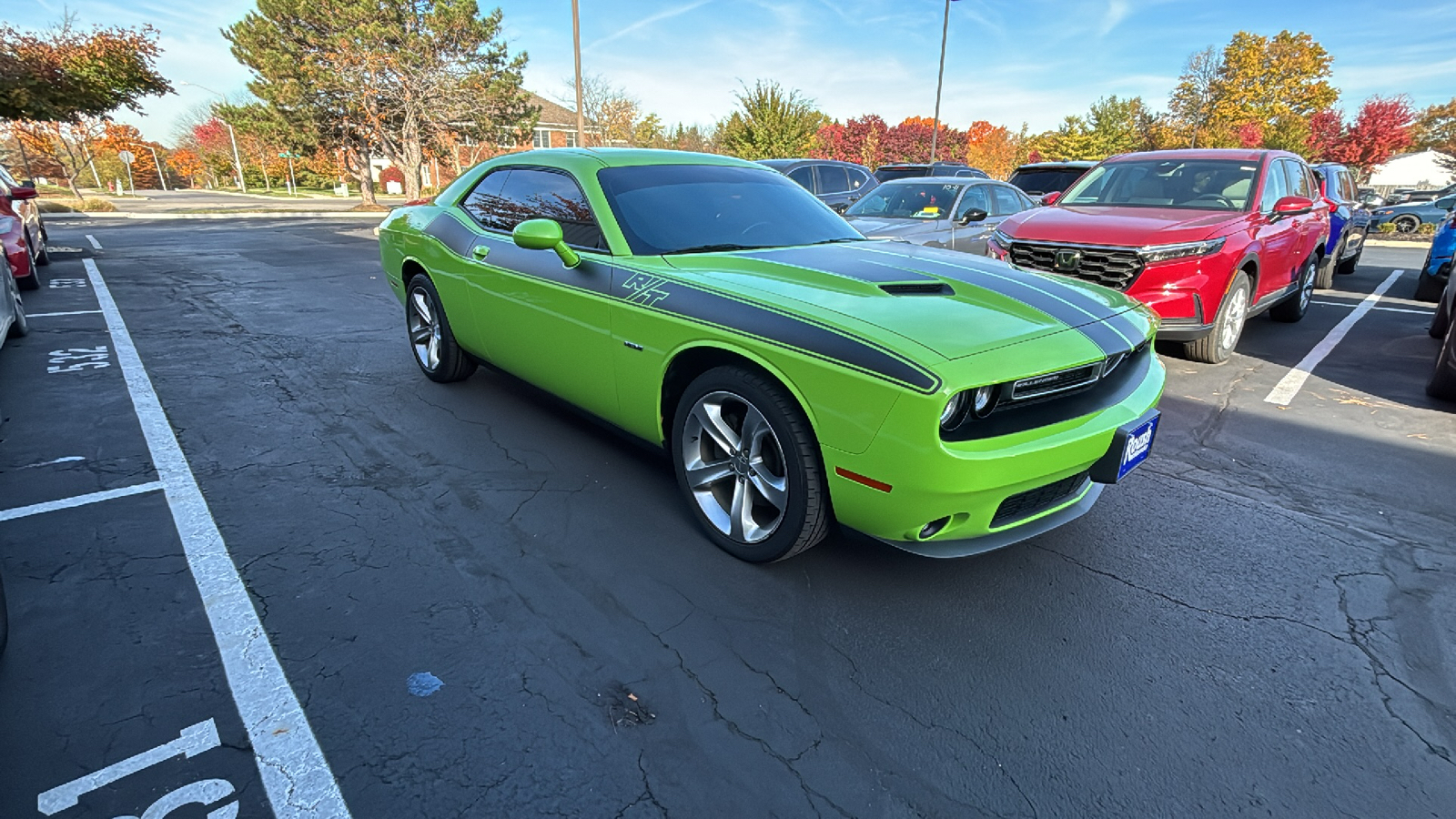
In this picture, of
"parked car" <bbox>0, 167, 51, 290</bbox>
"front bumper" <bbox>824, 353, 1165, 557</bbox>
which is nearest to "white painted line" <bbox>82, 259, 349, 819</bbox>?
"front bumper" <bbox>824, 353, 1165, 557</bbox>

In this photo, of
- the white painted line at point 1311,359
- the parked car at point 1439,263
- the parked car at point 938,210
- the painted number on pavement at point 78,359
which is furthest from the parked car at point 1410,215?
the painted number on pavement at point 78,359

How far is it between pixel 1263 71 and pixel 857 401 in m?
52.7

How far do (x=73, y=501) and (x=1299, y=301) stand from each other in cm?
1029

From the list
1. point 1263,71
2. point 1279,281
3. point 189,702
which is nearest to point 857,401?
point 189,702

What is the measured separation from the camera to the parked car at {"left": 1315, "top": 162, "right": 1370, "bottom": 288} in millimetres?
→ 8852

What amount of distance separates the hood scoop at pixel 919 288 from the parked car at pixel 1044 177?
37.0 feet

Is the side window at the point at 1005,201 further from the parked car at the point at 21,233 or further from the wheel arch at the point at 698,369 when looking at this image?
the parked car at the point at 21,233

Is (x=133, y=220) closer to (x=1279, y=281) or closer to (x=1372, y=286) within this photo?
(x=1279, y=281)

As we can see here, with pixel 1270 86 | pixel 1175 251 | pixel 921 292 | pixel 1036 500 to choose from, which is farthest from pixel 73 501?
pixel 1270 86

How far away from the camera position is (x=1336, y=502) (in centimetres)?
348

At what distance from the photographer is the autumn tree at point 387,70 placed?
26.8 meters

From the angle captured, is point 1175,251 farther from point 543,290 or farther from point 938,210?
point 543,290

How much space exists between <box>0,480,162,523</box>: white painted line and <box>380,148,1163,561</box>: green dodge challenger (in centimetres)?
179

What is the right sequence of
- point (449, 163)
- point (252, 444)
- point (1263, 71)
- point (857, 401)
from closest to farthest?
1. point (857, 401)
2. point (252, 444)
3. point (449, 163)
4. point (1263, 71)
